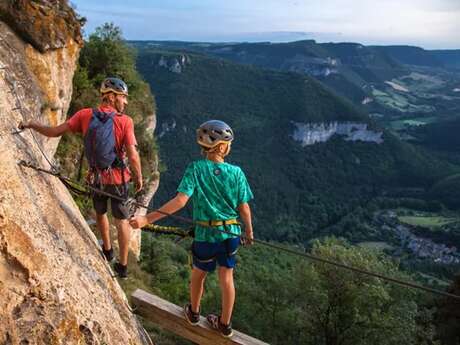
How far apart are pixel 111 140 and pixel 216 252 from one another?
2.15 m

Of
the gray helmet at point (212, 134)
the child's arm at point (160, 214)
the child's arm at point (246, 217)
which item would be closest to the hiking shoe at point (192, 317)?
the child's arm at point (246, 217)

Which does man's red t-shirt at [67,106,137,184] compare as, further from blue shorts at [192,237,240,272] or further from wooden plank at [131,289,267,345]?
blue shorts at [192,237,240,272]

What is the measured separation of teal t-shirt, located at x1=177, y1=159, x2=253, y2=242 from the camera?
474cm

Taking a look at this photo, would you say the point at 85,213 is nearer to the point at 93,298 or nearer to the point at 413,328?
the point at 93,298

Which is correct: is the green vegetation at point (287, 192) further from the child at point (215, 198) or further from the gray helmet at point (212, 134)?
the gray helmet at point (212, 134)

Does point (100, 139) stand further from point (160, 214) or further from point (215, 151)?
point (160, 214)

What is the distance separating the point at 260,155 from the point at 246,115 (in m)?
29.9

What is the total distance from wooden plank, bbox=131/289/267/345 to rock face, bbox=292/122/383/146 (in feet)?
568

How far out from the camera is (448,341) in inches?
898

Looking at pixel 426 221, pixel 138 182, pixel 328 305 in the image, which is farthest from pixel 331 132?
pixel 138 182

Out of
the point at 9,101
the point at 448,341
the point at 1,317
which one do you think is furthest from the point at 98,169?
the point at 448,341

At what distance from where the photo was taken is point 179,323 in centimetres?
551

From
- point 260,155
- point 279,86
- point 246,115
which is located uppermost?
point 279,86

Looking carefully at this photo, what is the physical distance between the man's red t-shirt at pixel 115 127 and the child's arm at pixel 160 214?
177cm
